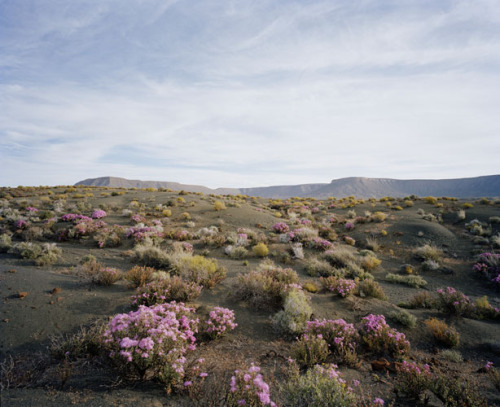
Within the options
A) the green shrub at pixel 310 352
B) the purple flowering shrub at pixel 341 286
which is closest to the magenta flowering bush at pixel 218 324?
the green shrub at pixel 310 352

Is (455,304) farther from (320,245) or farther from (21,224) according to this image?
(21,224)

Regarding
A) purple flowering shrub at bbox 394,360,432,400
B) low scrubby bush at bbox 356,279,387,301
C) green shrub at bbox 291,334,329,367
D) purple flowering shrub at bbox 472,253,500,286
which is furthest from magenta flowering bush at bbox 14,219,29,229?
purple flowering shrub at bbox 472,253,500,286

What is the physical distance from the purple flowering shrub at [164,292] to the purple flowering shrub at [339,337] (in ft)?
10.9

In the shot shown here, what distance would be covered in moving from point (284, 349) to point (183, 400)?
8.19ft

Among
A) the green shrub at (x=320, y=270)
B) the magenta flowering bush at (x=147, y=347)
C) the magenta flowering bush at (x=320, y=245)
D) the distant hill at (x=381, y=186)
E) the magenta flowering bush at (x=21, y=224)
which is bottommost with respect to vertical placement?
the green shrub at (x=320, y=270)

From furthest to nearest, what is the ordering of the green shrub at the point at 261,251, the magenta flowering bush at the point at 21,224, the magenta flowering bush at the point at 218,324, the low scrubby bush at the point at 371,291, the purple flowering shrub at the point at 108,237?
1. the magenta flowering bush at the point at 21,224
2. the purple flowering shrub at the point at 108,237
3. the green shrub at the point at 261,251
4. the low scrubby bush at the point at 371,291
5. the magenta flowering bush at the point at 218,324

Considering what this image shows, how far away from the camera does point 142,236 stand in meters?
14.2

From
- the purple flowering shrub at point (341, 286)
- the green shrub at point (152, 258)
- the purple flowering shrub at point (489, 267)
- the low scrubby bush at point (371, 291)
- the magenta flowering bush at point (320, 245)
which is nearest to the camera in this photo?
the purple flowering shrub at point (341, 286)

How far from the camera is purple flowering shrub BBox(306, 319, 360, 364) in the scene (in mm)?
4856

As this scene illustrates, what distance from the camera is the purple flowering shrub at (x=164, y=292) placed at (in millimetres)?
6184

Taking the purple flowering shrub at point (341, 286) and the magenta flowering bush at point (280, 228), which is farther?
the magenta flowering bush at point (280, 228)

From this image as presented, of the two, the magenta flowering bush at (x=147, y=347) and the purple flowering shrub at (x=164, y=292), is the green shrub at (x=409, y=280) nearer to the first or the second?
the purple flowering shrub at (x=164, y=292)

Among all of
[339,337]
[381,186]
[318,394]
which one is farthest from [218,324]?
[381,186]

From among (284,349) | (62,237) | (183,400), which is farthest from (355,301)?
(62,237)
